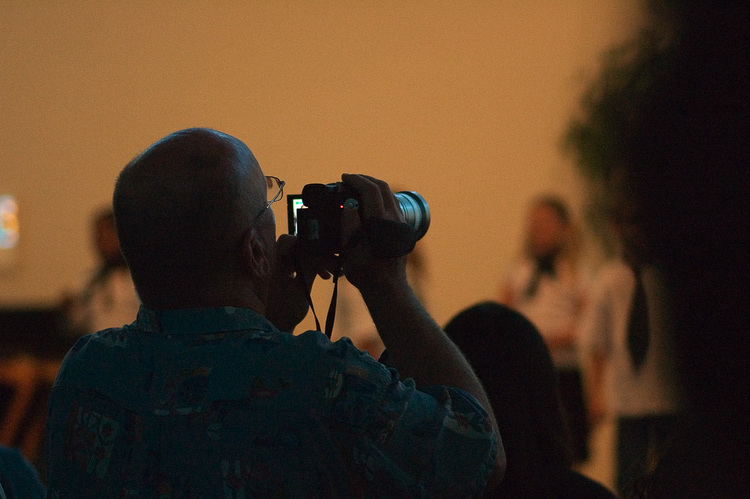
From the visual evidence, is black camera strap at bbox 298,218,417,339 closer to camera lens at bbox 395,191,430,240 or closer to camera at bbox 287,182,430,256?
camera at bbox 287,182,430,256


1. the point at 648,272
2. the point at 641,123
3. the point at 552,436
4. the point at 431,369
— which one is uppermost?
the point at 641,123

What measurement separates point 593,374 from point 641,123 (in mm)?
2435

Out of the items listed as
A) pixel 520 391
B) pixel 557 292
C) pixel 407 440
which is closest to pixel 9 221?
pixel 557 292

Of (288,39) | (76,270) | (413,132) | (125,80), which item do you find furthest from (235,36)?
(76,270)

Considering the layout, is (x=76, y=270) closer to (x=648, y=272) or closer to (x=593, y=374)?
(x=593, y=374)

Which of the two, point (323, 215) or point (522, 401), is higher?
point (323, 215)

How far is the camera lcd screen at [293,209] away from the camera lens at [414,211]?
0.43ft

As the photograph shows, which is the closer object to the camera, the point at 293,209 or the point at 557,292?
the point at 293,209

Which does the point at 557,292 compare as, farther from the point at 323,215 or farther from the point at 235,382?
the point at 235,382

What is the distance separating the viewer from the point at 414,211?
101cm

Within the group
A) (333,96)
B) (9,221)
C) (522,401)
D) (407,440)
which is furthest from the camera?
(9,221)

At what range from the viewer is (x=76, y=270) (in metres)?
4.92

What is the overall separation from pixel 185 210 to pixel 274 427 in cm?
24

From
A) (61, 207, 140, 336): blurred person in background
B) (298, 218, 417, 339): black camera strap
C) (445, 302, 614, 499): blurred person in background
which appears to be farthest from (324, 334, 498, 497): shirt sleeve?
(61, 207, 140, 336): blurred person in background
